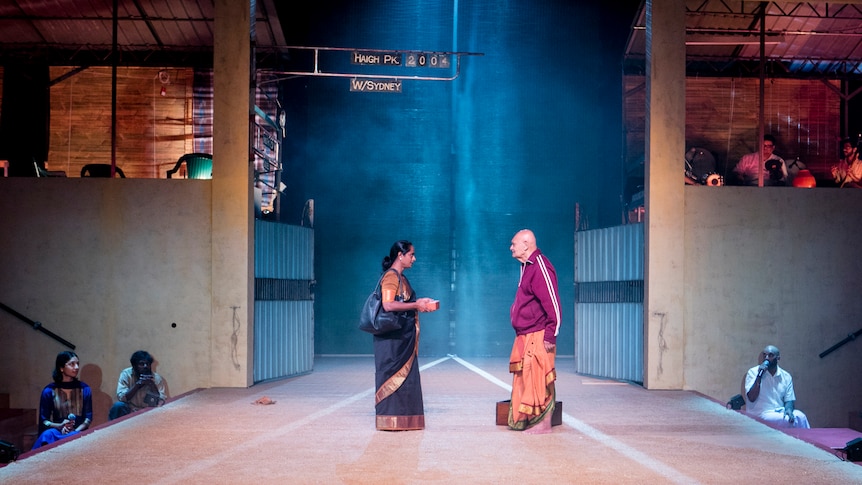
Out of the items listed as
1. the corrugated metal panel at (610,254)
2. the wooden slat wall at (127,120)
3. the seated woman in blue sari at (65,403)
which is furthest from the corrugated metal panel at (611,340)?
the wooden slat wall at (127,120)

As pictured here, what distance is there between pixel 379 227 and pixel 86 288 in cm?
639

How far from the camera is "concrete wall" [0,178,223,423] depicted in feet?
32.3

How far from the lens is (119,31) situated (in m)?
13.1

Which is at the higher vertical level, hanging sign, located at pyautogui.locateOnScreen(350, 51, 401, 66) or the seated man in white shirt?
hanging sign, located at pyautogui.locateOnScreen(350, 51, 401, 66)

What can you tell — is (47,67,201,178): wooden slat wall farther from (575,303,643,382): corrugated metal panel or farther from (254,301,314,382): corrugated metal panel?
(575,303,643,382): corrugated metal panel

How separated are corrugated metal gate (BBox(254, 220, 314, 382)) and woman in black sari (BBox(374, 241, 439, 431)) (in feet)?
11.8

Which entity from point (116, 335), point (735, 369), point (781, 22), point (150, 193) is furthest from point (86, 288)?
point (781, 22)

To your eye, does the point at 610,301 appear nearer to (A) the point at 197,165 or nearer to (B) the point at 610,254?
(B) the point at 610,254

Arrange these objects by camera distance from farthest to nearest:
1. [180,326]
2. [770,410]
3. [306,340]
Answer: [306,340] → [180,326] → [770,410]

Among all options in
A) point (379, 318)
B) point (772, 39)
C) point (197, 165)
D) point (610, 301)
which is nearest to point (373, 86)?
point (197, 165)

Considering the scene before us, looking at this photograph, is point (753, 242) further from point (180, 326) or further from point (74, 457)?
point (74, 457)

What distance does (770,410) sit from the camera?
8.87 metres

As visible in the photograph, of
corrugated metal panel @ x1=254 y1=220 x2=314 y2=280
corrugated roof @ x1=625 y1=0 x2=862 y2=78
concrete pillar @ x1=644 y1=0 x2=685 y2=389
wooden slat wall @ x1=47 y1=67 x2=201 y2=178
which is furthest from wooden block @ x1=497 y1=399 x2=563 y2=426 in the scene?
wooden slat wall @ x1=47 y1=67 x2=201 y2=178

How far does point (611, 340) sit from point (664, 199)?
217 cm
